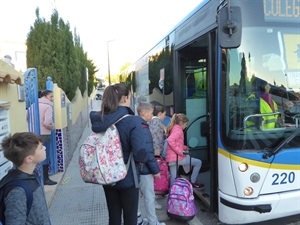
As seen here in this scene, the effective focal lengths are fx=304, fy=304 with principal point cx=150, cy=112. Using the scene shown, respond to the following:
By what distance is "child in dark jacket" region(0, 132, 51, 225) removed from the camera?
182cm

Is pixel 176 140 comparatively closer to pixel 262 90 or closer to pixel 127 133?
pixel 262 90

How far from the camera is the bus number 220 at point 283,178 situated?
3.11 meters

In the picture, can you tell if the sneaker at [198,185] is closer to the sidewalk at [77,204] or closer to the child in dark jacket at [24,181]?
the sidewalk at [77,204]

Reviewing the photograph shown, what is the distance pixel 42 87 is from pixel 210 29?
618cm

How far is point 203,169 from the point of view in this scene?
5660mm

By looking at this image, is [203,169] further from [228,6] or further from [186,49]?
[228,6]

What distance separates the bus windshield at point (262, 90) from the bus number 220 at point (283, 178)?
0.30m

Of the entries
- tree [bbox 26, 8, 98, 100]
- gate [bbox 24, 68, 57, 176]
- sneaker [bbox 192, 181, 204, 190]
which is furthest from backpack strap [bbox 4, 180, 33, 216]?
tree [bbox 26, 8, 98, 100]

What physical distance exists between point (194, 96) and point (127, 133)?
2817mm

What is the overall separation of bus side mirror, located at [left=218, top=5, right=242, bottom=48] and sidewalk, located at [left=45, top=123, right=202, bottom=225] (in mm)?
2300

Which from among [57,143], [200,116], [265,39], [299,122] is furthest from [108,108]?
[57,143]

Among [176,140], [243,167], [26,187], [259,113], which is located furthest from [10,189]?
[176,140]

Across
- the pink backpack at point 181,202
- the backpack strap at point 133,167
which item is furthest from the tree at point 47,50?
the backpack strap at point 133,167

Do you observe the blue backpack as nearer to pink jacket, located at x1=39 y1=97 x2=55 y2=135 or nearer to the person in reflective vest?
the person in reflective vest
